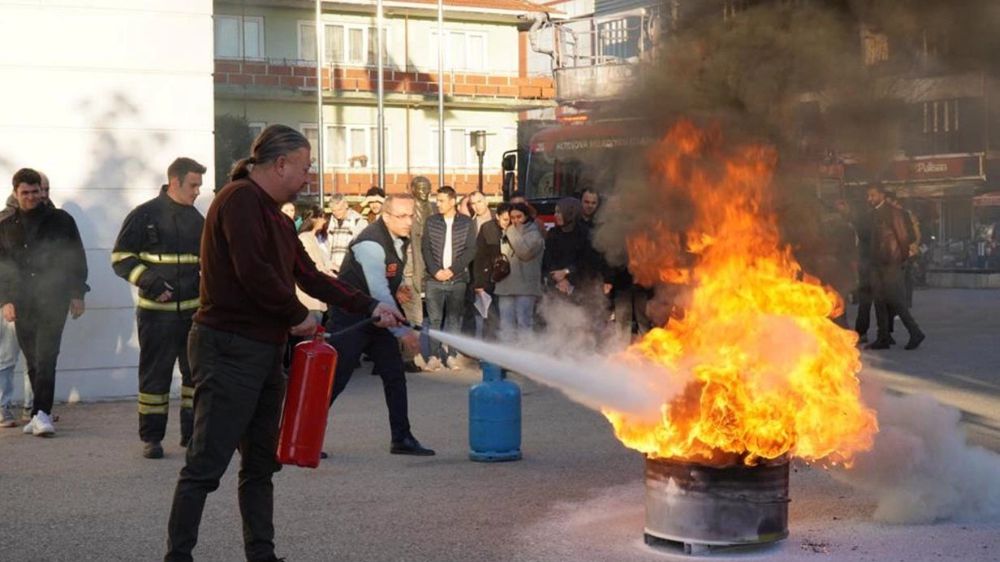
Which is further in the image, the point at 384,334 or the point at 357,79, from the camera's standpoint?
the point at 357,79

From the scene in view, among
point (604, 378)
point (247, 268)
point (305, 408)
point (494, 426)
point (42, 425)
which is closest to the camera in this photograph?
point (247, 268)

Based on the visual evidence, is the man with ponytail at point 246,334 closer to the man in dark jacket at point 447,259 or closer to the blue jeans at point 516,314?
the blue jeans at point 516,314

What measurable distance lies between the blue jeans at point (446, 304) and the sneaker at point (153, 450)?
6216 mm

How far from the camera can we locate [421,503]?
8.52 metres

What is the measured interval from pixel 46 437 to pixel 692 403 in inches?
247

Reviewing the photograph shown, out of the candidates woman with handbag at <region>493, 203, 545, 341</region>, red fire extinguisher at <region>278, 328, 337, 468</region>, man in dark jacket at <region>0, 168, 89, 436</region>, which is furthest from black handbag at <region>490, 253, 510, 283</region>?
red fire extinguisher at <region>278, 328, 337, 468</region>

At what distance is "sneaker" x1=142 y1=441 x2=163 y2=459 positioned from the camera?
10.4m

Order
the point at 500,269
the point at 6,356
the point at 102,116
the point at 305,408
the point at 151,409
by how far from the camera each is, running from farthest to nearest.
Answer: the point at 500,269
the point at 102,116
the point at 6,356
the point at 151,409
the point at 305,408

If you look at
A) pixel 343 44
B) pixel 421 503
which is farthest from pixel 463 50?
pixel 421 503

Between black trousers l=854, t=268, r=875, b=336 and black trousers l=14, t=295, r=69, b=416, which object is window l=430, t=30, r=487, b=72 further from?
black trousers l=14, t=295, r=69, b=416

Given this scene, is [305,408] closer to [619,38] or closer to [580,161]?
[619,38]

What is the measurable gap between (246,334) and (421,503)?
236cm

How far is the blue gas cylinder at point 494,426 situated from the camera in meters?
9.97

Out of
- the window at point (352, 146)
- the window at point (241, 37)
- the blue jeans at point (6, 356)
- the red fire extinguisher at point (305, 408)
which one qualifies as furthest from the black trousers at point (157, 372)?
the window at point (352, 146)
